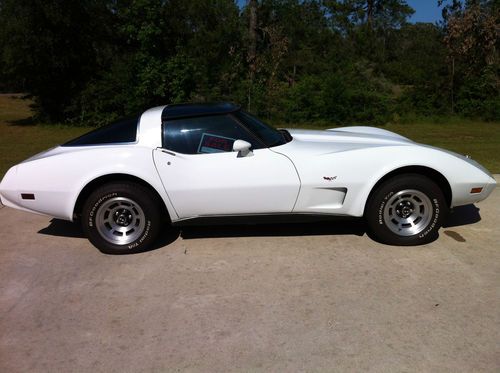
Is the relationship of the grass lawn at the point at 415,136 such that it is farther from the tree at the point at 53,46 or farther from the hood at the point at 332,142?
the hood at the point at 332,142

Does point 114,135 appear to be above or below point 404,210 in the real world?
above

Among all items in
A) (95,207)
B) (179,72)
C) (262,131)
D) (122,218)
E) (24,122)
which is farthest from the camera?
(24,122)

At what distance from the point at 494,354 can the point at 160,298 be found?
2242mm

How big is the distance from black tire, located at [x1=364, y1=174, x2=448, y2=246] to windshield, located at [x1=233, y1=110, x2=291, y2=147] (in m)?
1.01

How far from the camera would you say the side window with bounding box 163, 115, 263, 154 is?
4.27 metres

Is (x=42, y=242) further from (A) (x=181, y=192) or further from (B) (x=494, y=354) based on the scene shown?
(B) (x=494, y=354)

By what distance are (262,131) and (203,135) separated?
587 mm

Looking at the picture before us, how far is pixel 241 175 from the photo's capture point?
419 centimetres

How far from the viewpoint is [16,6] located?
526 inches

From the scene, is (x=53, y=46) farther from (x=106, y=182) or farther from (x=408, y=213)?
A: (x=408, y=213)

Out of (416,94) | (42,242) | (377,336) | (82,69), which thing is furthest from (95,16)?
(377,336)

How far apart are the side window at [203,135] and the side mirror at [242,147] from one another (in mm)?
122

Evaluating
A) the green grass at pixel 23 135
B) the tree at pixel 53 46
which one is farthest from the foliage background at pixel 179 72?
the green grass at pixel 23 135

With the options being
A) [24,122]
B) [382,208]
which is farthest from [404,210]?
[24,122]
